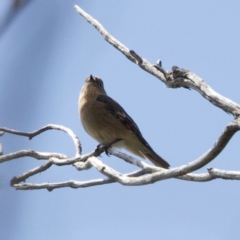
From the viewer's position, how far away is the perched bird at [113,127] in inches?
214

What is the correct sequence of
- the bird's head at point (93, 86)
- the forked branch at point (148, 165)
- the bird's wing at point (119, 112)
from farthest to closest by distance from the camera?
the bird's head at point (93, 86) < the bird's wing at point (119, 112) < the forked branch at point (148, 165)

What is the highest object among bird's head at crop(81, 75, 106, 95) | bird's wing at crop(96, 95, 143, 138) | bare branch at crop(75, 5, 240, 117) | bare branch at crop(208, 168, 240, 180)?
bird's head at crop(81, 75, 106, 95)

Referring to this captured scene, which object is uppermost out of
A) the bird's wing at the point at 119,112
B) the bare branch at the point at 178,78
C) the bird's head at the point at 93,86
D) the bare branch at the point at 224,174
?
the bird's head at the point at 93,86

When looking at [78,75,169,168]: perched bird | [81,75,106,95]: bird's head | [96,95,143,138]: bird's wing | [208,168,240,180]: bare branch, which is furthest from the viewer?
[81,75,106,95]: bird's head

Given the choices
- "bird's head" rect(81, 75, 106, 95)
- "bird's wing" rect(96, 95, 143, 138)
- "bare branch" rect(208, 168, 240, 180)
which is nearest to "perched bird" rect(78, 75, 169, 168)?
"bird's wing" rect(96, 95, 143, 138)

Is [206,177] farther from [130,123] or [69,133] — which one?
[130,123]

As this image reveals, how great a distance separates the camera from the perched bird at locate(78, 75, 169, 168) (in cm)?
543

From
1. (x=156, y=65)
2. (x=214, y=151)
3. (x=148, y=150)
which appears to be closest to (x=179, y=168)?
(x=214, y=151)

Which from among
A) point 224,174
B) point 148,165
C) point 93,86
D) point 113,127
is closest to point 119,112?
point 113,127

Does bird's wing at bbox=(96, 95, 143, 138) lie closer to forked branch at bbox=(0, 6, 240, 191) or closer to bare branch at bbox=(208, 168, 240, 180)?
forked branch at bbox=(0, 6, 240, 191)

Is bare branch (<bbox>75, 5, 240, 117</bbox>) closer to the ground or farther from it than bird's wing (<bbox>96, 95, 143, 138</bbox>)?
closer to the ground

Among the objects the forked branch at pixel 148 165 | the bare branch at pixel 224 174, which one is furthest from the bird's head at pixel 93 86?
the bare branch at pixel 224 174

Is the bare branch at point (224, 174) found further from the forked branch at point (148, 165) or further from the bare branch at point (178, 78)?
the bare branch at point (178, 78)

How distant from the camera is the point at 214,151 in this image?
6.55 feet
